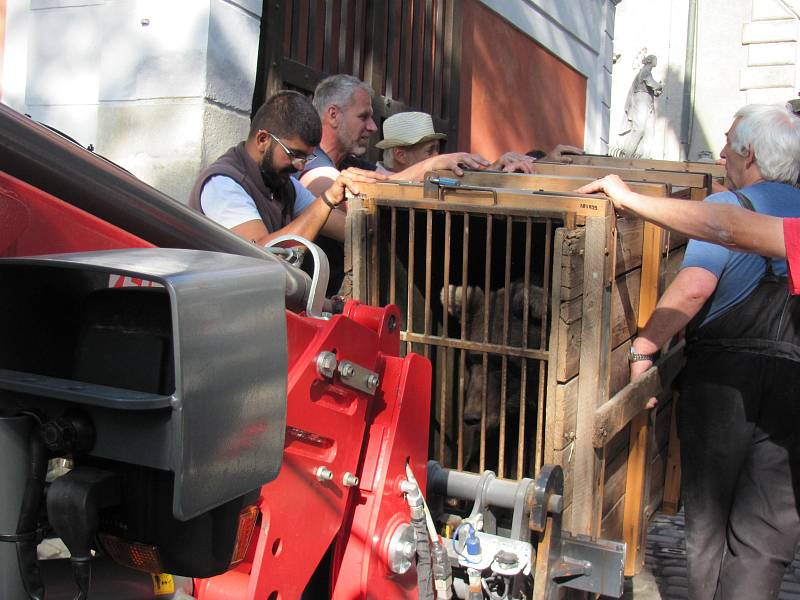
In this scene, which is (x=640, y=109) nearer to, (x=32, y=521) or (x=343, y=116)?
(x=343, y=116)

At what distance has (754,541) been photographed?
3014 millimetres

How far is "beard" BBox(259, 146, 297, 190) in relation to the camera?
322cm

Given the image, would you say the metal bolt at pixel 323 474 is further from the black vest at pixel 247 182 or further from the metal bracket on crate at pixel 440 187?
the black vest at pixel 247 182

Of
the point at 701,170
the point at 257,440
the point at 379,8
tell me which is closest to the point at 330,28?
the point at 379,8

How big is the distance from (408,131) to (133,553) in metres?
3.78

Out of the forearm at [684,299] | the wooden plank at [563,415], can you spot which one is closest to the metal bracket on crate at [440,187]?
the wooden plank at [563,415]

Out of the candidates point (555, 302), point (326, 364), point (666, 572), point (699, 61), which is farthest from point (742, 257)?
point (699, 61)

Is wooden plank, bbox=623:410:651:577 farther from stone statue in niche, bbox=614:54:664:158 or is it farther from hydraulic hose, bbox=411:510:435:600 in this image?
stone statue in niche, bbox=614:54:664:158

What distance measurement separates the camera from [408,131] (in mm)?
4828

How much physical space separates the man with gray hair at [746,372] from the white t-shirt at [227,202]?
1412mm

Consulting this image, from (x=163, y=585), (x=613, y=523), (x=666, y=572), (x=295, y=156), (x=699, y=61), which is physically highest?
(x=699, y=61)

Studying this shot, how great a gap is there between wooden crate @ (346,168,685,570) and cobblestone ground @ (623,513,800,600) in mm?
739

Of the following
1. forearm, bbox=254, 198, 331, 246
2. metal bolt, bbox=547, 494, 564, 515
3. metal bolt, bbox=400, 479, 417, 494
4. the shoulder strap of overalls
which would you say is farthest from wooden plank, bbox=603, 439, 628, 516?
forearm, bbox=254, 198, 331, 246

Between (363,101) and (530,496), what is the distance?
2624mm
